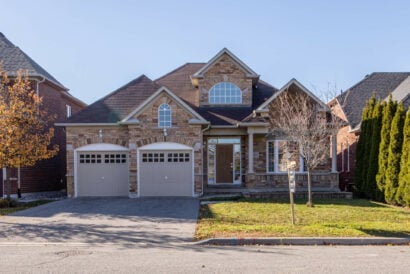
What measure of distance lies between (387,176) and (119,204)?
452 inches

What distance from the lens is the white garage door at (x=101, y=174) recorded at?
18.2 m

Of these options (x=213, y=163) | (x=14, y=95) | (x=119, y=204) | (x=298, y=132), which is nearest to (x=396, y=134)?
(x=298, y=132)

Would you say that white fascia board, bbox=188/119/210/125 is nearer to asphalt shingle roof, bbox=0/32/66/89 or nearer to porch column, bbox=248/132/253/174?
porch column, bbox=248/132/253/174

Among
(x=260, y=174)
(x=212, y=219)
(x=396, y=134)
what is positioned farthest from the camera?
(x=260, y=174)

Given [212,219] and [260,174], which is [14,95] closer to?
[212,219]

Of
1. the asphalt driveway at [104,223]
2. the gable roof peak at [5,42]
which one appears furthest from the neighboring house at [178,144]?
the gable roof peak at [5,42]

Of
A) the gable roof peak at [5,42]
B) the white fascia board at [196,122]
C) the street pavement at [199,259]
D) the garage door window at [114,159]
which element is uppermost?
the gable roof peak at [5,42]

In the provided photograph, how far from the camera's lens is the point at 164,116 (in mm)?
17609

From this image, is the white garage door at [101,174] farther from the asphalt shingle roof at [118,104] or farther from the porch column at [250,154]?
the porch column at [250,154]

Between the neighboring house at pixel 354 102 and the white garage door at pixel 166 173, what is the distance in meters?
10.5

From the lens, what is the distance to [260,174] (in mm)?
18406

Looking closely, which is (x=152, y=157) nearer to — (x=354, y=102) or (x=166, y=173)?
(x=166, y=173)

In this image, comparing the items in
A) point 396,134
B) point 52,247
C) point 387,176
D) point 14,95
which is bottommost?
point 52,247

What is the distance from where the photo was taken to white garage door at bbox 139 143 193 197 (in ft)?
58.0
